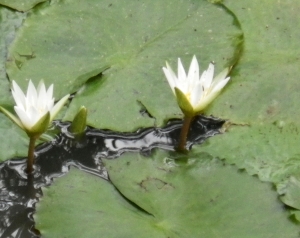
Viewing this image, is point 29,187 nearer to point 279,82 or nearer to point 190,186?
point 190,186

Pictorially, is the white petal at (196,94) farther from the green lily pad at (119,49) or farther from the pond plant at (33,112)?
the pond plant at (33,112)

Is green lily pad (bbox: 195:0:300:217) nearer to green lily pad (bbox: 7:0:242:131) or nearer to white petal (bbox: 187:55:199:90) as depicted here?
green lily pad (bbox: 7:0:242:131)

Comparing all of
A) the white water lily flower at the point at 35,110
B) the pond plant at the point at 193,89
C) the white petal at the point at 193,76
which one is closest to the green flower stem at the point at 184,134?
the pond plant at the point at 193,89

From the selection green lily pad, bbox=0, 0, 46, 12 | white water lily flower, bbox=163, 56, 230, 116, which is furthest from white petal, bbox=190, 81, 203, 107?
green lily pad, bbox=0, 0, 46, 12

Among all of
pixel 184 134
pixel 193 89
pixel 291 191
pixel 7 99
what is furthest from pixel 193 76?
pixel 7 99

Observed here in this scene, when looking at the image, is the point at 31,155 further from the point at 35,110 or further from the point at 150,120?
the point at 150,120
